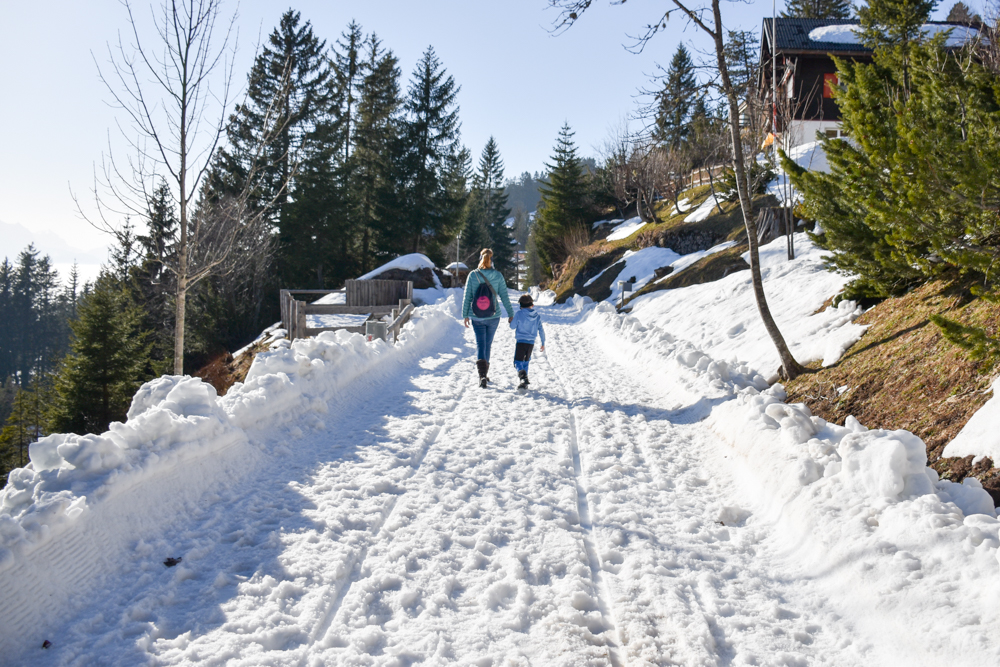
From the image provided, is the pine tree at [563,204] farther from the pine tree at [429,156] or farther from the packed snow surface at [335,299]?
the packed snow surface at [335,299]

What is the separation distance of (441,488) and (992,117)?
5.59m

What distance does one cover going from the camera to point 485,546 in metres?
3.44

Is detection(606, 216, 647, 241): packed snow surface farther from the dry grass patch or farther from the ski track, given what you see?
the ski track

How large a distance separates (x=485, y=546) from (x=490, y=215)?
6057 cm

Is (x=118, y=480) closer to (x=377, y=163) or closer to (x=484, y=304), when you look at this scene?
(x=484, y=304)

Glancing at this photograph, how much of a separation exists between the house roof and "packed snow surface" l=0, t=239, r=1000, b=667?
2939 centimetres

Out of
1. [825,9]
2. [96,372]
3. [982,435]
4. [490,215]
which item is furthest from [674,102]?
[490,215]

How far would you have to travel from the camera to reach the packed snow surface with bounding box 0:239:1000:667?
252 cm

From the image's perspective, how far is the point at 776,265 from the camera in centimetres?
1504

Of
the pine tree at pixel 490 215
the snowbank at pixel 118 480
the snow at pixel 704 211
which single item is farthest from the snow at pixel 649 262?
the pine tree at pixel 490 215

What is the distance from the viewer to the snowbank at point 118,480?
2652 millimetres

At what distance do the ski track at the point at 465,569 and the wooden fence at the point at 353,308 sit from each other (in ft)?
23.5

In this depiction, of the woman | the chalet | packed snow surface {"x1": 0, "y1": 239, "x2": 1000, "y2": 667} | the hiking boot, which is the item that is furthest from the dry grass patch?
the chalet

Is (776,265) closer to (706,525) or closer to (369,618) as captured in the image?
(706,525)
